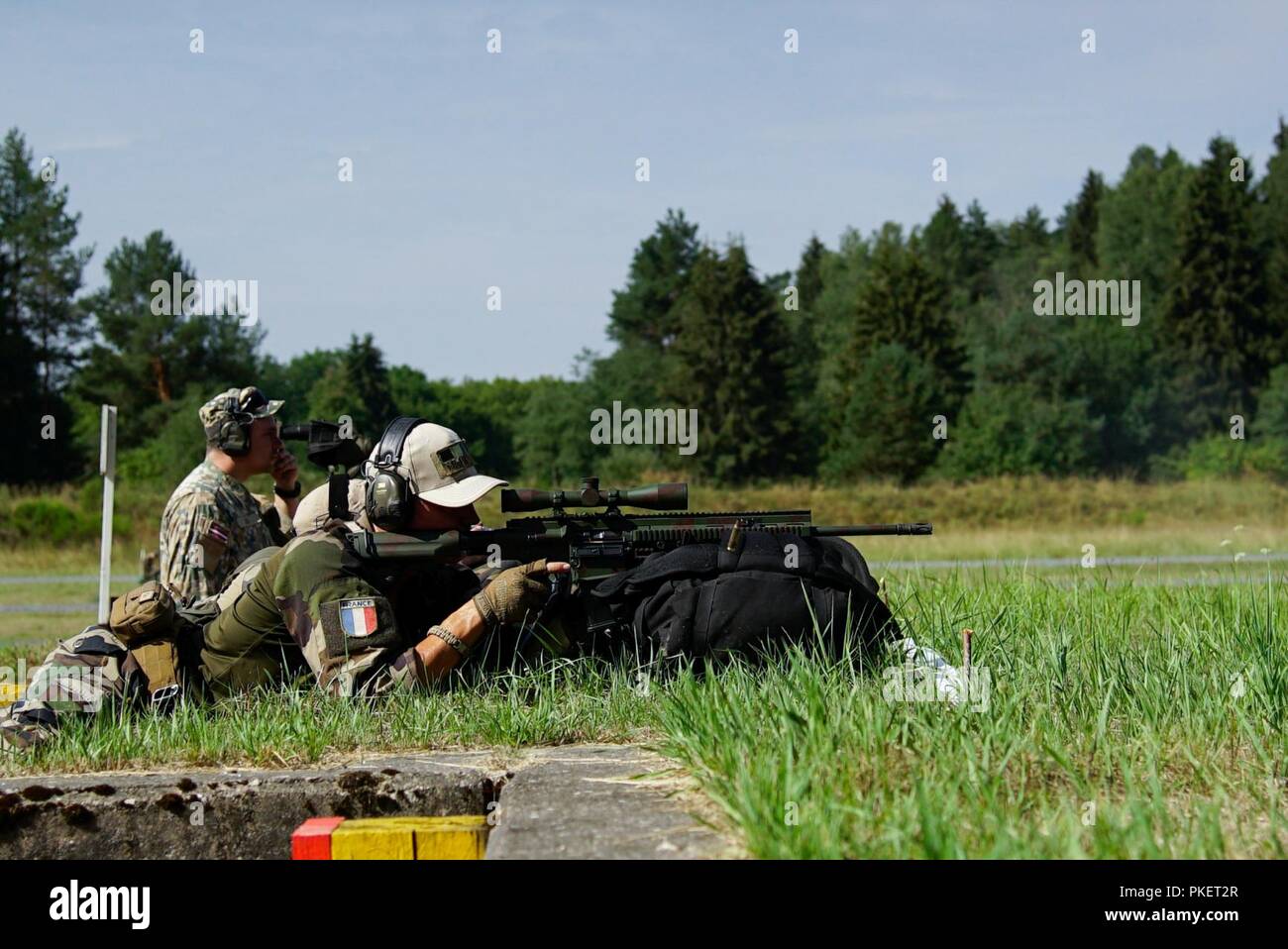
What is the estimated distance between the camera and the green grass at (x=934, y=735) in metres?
3.12

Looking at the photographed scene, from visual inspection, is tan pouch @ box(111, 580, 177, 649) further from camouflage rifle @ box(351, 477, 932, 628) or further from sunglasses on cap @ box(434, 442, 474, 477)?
sunglasses on cap @ box(434, 442, 474, 477)

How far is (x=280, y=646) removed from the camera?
5.46m

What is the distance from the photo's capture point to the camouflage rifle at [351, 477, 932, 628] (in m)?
5.30

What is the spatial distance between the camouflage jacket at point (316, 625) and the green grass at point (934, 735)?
0.52ft

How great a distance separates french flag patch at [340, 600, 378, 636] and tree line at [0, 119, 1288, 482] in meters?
47.0

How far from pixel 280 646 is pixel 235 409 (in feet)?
6.93

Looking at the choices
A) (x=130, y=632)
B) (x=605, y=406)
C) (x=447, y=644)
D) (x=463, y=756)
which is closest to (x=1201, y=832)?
(x=463, y=756)

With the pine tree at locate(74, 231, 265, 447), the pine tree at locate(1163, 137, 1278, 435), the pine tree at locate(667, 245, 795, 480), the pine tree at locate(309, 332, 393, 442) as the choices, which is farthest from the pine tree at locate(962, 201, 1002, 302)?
the pine tree at locate(74, 231, 265, 447)

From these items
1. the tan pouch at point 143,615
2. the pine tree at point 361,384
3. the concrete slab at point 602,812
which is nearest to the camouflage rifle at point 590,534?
the tan pouch at point 143,615

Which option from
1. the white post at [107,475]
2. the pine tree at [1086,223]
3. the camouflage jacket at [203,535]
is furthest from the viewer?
the pine tree at [1086,223]

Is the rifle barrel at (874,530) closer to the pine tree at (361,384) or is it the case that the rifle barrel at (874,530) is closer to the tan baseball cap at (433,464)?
the tan baseball cap at (433,464)

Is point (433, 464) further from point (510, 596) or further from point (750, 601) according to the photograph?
point (750, 601)

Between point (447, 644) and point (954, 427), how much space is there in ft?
203
